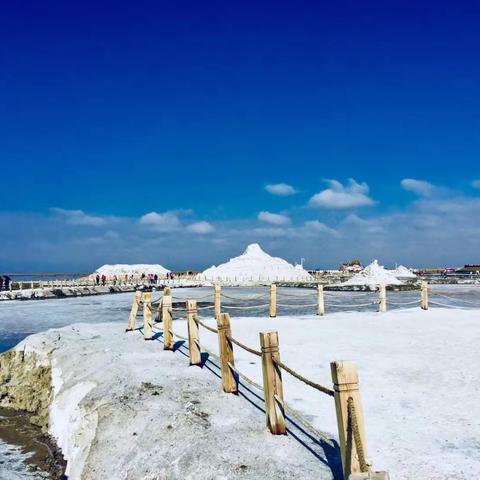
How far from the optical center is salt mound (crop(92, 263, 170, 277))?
93.2 m

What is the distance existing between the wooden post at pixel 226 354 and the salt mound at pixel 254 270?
63878mm

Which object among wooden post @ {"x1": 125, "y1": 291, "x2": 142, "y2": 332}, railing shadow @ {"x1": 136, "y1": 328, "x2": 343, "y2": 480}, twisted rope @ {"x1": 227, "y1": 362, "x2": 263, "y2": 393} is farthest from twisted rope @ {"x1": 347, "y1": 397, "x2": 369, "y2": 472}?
wooden post @ {"x1": 125, "y1": 291, "x2": 142, "y2": 332}

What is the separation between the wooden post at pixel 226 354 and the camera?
668 centimetres

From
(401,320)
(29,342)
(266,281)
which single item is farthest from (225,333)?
(266,281)

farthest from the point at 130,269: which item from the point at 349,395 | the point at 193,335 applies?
the point at 349,395

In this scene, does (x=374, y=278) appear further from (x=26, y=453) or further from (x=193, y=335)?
(x=26, y=453)

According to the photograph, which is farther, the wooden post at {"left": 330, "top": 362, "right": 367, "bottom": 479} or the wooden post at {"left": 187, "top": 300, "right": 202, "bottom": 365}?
the wooden post at {"left": 187, "top": 300, "right": 202, "bottom": 365}

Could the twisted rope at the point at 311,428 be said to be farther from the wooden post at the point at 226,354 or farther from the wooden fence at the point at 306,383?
the wooden post at the point at 226,354

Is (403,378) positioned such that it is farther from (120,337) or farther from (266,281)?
(266,281)

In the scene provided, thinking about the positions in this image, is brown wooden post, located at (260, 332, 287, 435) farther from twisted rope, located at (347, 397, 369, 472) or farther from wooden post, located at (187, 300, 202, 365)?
wooden post, located at (187, 300, 202, 365)

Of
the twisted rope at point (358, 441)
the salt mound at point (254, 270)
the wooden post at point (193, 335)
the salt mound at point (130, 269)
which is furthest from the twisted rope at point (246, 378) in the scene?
the salt mound at point (130, 269)

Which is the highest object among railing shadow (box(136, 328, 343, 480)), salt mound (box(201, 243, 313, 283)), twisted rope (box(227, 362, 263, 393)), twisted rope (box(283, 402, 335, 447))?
salt mound (box(201, 243, 313, 283))

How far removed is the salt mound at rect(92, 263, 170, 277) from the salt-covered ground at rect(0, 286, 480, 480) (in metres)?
78.1

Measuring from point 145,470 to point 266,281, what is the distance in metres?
66.5
